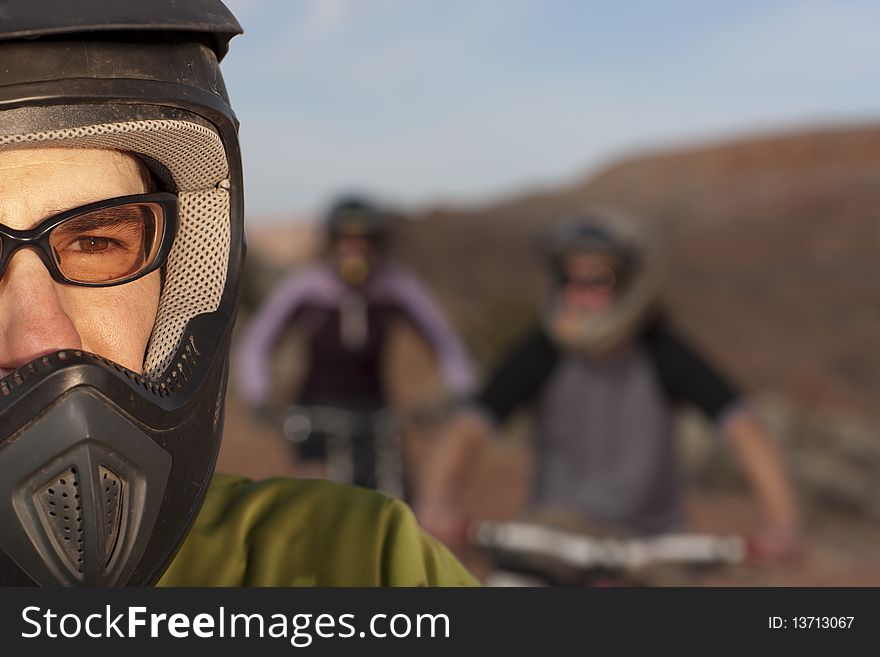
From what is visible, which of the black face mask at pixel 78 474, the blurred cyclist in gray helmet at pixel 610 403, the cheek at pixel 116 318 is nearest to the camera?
the black face mask at pixel 78 474

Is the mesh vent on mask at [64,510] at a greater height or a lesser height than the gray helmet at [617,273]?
lesser

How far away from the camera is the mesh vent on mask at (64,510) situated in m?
1.54

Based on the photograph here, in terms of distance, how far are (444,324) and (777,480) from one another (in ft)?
8.24

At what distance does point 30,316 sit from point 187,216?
40cm

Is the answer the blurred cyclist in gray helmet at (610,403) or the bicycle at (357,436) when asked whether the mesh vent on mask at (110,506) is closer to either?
the blurred cyclist in gray helmet at (610,403)

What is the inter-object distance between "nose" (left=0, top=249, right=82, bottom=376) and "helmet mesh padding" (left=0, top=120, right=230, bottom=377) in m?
0.17

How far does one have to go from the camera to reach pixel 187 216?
75.9 inches

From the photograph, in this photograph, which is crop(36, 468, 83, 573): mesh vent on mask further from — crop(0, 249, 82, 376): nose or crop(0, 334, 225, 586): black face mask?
crop(0, 249, 82, 376): nose

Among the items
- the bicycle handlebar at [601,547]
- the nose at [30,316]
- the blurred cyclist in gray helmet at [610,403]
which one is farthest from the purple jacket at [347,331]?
the nose at [30,316]

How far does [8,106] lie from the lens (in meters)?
1.59

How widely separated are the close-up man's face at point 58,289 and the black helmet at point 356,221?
495 centimetres

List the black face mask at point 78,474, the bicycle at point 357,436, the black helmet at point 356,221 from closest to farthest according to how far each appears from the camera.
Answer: the black face mask at point 78,474 < the bicycle at point 357,436 < the black helmet at point 356,221

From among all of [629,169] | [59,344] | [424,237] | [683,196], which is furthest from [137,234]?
[629,169]

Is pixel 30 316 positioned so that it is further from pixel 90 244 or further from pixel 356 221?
pixel 356 221
